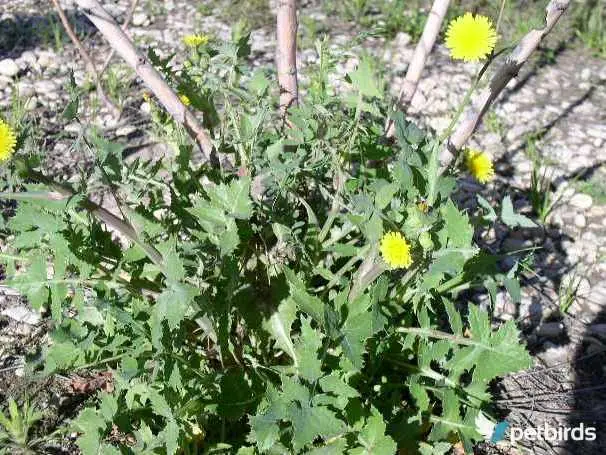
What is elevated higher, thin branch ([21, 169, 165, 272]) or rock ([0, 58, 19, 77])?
thin branch ([21, 169, 165, 272])

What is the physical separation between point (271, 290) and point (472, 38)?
0.85 metres

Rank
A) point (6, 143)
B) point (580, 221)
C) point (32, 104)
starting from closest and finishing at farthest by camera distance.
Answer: point (6, 143) < point (580, 221) < point (32, 104)

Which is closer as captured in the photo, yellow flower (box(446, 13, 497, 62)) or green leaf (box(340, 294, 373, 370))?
green leaf (box(340, 294, 373, 370))

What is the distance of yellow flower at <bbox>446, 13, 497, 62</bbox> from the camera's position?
5.57 ft

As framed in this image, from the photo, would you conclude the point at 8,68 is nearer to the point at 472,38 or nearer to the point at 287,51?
the point at 287,51

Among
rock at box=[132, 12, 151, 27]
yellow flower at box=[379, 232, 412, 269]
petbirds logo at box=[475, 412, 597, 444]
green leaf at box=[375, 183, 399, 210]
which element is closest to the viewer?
yellow flower at box=[379, 232, 412, 269]

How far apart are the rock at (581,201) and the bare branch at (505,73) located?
1295mm

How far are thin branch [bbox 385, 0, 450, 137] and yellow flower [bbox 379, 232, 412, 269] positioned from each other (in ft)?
2.31

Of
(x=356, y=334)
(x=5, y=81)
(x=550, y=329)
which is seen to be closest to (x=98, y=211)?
(x=356, y=334)

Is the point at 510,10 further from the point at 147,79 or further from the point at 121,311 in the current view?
the point at 121,311

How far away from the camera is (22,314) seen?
242cm

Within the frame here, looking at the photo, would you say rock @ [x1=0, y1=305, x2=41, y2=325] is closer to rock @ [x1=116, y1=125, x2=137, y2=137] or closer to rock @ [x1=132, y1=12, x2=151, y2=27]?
rock @ [x1=116, y1=125, x2=137, y2=137]

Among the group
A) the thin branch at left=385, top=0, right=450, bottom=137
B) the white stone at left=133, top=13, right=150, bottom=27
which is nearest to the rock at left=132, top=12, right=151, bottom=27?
the white stone at left=133, top=13, right=150, bottom=27

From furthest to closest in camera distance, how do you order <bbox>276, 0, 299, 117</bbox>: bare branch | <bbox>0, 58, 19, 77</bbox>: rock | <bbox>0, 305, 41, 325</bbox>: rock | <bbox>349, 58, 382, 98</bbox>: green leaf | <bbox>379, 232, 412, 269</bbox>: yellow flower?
<bbox>0, 58, 19, 77</bbox>: rock, <bbox>0, 305, 41, 325</bbox>: rock, <bbox>276, 0, 299, 117</bbox>: bare branch, <bbox>349, 58, 382, 98</bbox>: green leaf, <bbox>379, 232, 412, 269</bbox>: yellow flower
